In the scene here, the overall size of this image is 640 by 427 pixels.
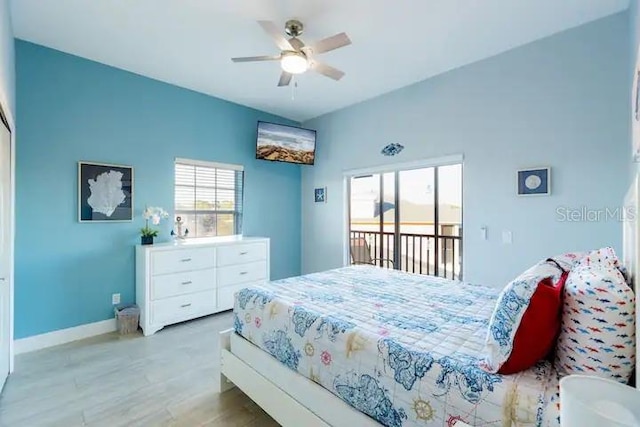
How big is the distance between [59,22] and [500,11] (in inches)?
136

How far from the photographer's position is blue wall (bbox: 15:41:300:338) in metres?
2.82

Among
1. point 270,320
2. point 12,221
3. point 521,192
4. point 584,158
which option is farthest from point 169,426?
point 584,158

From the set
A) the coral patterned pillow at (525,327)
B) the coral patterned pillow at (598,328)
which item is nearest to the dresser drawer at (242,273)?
the coral patterned pillow at (525,327)

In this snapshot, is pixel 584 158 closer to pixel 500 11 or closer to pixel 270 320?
pixel 500 11

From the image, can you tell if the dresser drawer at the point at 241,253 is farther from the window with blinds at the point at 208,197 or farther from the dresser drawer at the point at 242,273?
the window with blinds at the point at 208,197

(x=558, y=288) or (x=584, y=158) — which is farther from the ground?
(x=584, y=158)

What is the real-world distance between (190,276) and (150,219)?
0.80 m

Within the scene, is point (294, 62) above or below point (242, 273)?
above

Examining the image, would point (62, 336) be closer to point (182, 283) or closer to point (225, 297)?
point (182, 283)

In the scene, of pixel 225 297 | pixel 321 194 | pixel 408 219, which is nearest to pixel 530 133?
pixel 408 219

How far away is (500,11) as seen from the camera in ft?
Result: 7.71

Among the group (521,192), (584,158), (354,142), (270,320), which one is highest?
(354,142)

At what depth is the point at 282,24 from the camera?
2514 mm

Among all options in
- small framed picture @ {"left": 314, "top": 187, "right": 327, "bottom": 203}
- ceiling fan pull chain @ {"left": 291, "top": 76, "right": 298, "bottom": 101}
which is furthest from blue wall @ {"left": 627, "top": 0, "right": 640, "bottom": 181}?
small framed picture @ {"left": 314, "top": 187, "right": 327, "bottom": 203}
